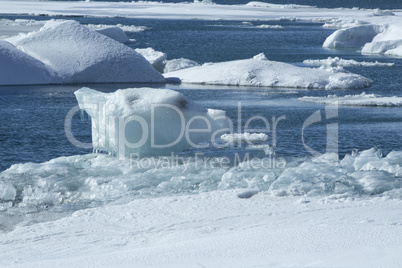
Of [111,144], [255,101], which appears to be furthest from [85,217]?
[255,101]

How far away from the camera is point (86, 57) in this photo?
17891mm

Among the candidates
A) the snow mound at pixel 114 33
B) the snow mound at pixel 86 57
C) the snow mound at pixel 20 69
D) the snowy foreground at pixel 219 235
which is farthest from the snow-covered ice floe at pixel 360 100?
the snow mound at pixel 114 33

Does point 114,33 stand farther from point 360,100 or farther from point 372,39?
point 360,100

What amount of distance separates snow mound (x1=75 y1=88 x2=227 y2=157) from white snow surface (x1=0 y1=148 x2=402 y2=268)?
1.11 ft

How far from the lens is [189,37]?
3406 cm

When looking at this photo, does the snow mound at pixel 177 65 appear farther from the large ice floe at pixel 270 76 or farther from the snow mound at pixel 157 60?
the large ice floe at pixel 270 76

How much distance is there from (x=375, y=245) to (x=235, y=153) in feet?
15.9

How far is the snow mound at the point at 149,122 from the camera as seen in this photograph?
372 inches

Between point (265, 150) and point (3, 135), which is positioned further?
point (3, 135)

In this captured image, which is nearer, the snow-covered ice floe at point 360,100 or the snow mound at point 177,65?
the snow-covered ice floe at point 360,100

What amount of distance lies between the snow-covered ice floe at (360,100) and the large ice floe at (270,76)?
5.41 ft

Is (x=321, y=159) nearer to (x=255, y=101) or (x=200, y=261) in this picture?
(x=200, y=261)

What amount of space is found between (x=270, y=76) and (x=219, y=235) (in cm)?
1249

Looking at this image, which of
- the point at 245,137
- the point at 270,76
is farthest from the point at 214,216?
the point at 270,76
